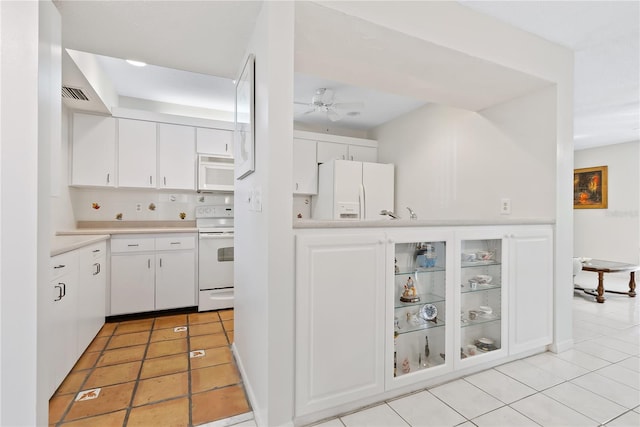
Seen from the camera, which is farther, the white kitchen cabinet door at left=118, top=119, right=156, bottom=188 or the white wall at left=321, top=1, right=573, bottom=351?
the white kitchen cabinet door at left=118, top=119, right=156, bottom=188

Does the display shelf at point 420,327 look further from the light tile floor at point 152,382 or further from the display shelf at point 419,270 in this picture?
the light tile floor at point 152,382

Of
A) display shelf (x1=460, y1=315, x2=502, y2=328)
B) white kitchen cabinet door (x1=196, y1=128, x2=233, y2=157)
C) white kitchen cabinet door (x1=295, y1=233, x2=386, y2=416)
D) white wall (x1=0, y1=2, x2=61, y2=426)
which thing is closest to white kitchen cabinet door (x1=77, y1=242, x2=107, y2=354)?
white wall (x1=0, y1=2, x2=61, y2=426)

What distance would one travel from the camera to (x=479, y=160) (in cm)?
287

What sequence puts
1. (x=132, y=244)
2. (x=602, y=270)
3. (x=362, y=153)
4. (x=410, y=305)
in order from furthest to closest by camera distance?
1. (x=362, y=153)
2. (x=602, y=270)
3. (x=132, y=244)
4. (x=410, y=305)

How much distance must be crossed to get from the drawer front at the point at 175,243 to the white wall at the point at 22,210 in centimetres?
209

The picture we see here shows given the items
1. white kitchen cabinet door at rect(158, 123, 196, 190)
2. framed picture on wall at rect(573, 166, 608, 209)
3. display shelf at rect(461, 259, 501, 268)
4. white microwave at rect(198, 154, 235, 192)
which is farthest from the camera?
framed picture on wall at rect(573, 166, 608, 209)

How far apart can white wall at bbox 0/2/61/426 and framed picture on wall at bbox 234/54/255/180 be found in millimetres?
860

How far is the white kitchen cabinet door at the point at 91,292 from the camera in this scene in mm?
2178

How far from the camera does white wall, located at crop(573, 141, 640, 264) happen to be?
202 inches

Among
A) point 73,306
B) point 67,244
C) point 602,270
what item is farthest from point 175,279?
point 602,270

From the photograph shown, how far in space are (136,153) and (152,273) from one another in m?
1.36

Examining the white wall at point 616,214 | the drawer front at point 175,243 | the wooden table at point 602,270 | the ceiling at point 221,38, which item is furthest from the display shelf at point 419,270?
the white wall at point 616,214

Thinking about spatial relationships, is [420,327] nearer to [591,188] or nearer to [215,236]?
[215,236]

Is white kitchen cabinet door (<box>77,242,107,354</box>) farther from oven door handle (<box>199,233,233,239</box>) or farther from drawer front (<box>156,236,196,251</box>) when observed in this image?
oven door handle (<box>199,233,233,239</box>)
